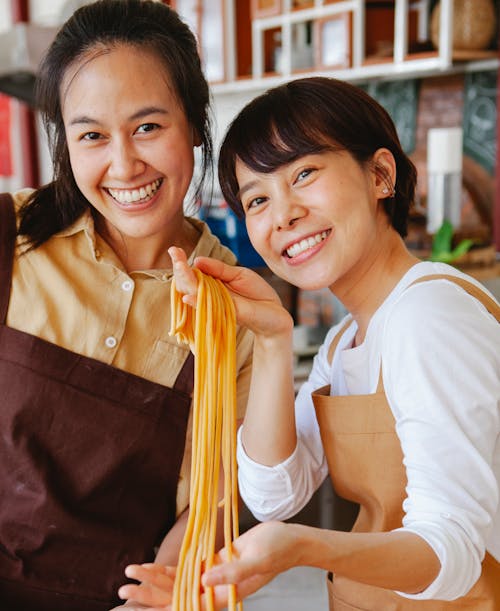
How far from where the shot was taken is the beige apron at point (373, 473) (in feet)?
3.76

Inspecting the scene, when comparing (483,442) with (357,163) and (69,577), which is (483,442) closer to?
(357,163)

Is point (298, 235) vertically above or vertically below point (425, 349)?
above

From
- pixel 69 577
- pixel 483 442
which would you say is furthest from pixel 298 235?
pixel 69 577

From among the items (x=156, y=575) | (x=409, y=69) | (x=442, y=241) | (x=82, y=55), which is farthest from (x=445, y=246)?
(x=156, y=575)

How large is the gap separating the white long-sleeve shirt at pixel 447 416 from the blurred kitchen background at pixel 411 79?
1.25 m

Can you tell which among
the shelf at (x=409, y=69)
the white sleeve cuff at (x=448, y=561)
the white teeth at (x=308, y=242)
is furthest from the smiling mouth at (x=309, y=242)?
the shelf at (x=409, y=69)

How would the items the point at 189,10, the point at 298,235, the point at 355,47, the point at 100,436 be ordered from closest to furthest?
the point at 298,235, the point at 100,436, the point at 355,47, the point at 189,10

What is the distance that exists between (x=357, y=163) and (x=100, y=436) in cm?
70

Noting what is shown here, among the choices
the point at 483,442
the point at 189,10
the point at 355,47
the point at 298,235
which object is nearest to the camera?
the point at 483,442

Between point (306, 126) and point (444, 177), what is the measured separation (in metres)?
2.44

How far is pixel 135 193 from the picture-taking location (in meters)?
1.35

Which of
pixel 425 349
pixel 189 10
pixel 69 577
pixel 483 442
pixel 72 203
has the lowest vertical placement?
pixel 69 577

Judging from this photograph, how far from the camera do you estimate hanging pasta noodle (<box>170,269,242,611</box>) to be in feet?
3.31

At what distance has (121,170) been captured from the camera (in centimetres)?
132
